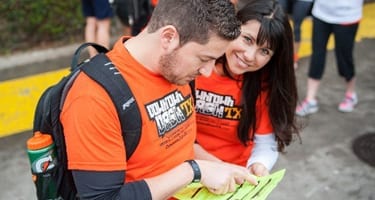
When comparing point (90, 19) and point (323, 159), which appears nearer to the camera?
point (323, 159)

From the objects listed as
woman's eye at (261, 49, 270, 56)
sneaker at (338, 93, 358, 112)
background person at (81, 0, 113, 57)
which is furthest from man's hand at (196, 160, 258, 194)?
background person at (81, 0, 113, 57)

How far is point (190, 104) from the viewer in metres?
1.69

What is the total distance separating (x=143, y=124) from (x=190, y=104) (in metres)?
0.29

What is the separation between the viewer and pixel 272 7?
6.84 ft

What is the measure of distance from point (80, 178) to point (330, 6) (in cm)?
334

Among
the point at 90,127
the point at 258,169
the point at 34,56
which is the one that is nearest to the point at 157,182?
the point at 90,127

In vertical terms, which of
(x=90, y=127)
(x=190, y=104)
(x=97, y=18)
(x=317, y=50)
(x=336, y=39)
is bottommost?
(x=317, y=50)

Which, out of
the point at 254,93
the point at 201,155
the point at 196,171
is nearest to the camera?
the point at 196,171

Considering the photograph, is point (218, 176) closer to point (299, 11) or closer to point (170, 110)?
point (170, 110)

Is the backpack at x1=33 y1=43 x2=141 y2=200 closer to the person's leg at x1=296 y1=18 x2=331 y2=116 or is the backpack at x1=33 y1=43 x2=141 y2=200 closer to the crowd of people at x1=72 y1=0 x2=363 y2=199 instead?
the crowd of people at x1=72 y1=0 x2=363 y2=199

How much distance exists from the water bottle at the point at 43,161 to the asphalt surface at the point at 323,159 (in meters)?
2.13

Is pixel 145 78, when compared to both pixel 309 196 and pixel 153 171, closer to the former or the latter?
pixel 153 171

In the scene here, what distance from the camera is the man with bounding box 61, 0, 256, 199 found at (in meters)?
1.34

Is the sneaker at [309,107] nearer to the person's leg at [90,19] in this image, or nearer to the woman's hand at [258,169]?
the person's leg at [90,19]
